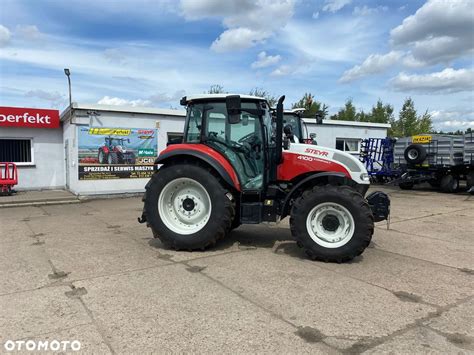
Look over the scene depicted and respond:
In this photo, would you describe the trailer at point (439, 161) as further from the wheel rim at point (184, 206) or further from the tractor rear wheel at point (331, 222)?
the wheel rim at point (184, 206)

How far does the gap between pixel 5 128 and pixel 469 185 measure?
18.5m

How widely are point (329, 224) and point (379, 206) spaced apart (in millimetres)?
874

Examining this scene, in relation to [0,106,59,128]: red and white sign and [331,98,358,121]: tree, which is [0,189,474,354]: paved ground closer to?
[0,106,59,128]: red and white sign

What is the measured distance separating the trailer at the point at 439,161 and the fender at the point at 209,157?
12857 millimetres

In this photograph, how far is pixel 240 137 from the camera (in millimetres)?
6254

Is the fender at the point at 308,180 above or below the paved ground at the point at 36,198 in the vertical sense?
above

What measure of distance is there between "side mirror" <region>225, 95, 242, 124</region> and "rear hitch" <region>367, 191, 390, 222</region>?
2.36 metres

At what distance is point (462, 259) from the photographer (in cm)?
600

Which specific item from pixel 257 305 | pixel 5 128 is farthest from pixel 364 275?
pixel 5 128

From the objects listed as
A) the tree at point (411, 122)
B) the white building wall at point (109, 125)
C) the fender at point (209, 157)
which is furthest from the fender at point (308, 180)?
the tree at point (411, 122)

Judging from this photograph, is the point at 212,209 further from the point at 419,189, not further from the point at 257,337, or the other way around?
the point at 419,189

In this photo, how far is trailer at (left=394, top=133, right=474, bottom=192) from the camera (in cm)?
1622

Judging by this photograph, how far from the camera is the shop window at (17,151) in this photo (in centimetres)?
1500

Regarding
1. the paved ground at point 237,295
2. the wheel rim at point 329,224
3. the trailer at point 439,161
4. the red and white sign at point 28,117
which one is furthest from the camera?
the trailer at point 439,161
